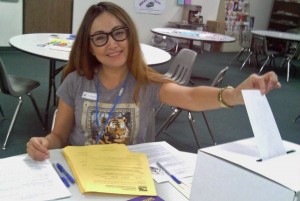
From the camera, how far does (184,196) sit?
3.30 feet

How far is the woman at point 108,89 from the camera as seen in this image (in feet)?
4.41

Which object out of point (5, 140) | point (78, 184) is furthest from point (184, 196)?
point (5, 140)

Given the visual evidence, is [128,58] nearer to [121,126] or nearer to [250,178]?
[121,126]

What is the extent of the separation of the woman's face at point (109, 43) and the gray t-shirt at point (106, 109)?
4.7 inches

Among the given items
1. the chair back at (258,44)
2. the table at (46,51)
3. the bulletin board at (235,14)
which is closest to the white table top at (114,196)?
the table at (46,51)

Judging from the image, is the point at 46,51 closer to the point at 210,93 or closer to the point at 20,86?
the point at 20,86

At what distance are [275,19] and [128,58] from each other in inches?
358

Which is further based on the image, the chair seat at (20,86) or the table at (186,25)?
the table at (186,25)

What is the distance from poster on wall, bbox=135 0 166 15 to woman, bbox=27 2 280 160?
236 inches

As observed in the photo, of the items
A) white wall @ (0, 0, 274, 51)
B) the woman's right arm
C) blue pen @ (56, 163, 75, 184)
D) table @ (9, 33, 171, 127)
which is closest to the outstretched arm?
the woman's right arm

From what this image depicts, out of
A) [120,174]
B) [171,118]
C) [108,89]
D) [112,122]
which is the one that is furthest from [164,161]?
Answer: [171,118]

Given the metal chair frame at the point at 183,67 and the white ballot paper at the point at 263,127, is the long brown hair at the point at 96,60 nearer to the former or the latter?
the white ballot paper at the point at 263,127

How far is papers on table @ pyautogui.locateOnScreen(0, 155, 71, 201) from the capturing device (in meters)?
0.91

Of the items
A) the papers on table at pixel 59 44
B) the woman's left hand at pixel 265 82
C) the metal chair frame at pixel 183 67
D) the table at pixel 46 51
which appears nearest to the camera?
the woman's left hand at pixel 265 82
